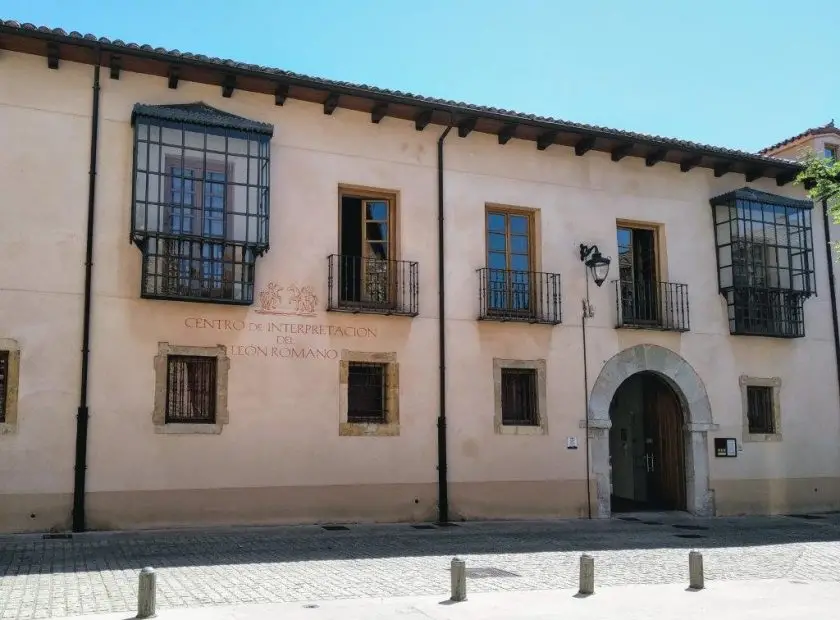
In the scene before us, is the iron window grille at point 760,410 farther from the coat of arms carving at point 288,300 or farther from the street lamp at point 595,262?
the coat of arms carving at point 288,300

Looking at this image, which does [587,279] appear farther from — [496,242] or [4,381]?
[4,381]

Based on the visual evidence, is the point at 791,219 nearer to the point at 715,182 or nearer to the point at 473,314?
the point at 715,182

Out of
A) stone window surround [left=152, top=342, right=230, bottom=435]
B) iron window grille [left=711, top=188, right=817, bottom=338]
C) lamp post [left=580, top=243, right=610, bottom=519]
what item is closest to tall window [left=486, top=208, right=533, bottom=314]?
lamp post [left=580, top=243, right=610, bottom=519]

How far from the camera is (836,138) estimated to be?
17.6 m

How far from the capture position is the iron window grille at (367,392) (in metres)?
12.9

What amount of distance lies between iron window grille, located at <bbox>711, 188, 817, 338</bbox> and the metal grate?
9303 millimetres

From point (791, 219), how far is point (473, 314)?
692 centimetres

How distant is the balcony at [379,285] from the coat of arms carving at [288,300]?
1.89ft

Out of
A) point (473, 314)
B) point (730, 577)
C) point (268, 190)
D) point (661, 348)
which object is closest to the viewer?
point (730, 577)

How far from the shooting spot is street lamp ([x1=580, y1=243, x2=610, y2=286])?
14281 mm

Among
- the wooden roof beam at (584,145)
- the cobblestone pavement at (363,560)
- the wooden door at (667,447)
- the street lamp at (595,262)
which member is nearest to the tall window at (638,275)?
the street lamp at (595,262)

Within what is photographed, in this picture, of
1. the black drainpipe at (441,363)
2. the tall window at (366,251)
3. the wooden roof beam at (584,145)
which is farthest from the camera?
the wooden roof beam at (584,145)

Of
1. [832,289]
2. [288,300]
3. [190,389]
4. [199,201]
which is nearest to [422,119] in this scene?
[288,300]

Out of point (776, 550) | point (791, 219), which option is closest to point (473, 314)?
point (776, 550)
